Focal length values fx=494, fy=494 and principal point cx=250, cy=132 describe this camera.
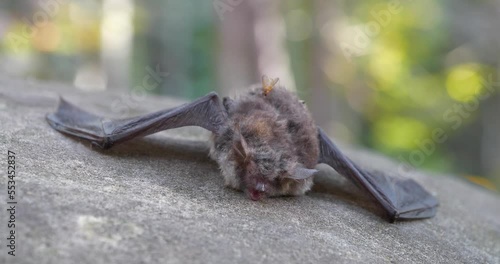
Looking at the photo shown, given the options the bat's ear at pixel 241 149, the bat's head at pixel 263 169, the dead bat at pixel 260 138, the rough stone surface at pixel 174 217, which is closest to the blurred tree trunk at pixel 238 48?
the rough stone surface at pixel 174 217

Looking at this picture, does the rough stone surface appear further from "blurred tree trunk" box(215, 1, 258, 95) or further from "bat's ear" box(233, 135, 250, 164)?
"blurred tree trunk" box(215, 1, 258, 95)

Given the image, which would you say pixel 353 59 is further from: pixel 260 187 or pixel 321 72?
pixel 260 187

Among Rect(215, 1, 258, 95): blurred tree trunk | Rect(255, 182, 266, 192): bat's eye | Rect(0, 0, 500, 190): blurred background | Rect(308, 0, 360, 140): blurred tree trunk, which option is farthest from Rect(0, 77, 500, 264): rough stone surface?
Rect(0, 0, 500, 190): blurred background

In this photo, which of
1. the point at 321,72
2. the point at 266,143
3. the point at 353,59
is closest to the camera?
the point at 266,143

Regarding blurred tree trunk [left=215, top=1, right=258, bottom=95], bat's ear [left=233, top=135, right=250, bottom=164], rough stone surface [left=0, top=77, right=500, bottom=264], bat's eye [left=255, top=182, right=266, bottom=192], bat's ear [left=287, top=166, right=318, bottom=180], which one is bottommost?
rough stone surface [left=0, top=77, right=500, bottom=264]

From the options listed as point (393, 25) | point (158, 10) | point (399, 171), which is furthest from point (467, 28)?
point (158, 10)

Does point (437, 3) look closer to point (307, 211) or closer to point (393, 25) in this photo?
point (393, 25)

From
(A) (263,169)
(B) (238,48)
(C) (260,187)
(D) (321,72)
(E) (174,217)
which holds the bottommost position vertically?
(E) (174,217)

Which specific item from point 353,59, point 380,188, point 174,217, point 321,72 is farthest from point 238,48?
point 353,59
